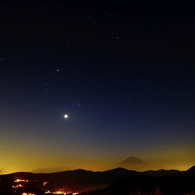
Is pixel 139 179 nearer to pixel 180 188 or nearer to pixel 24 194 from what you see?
pixel 180 188

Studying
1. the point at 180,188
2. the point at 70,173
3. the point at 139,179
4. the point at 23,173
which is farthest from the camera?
the point at 70,173

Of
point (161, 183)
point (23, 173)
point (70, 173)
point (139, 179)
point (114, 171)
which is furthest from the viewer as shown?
point (114, 171)

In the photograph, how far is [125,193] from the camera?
3612 centimetres

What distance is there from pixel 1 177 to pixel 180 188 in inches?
765

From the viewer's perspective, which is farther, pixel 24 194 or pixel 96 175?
pixel 96 175

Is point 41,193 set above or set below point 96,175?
below

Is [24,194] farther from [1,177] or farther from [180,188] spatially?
→ [180,188]

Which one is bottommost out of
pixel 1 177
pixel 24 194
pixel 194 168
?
pixel 24 194

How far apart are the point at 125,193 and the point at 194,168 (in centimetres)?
5191

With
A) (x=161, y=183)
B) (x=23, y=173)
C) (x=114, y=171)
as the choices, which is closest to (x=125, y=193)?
(x=161, y=183)

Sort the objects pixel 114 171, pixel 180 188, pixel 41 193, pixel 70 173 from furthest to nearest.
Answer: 1. pixel 114 171
2. pixel 70 173
3. pixel 180 188
4. pixel 41 193

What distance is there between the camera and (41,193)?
2638 cm

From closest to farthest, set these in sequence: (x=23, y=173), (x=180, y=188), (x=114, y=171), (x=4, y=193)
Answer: (x=4, y=193), (x=180, y=188), (x=23, y=173), (x=114, y=171)

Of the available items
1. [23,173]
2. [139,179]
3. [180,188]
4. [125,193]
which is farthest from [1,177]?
[23,173]
